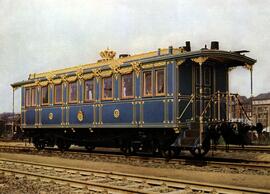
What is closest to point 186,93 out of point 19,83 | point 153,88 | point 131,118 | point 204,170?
point 153,88

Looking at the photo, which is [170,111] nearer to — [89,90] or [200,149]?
[200,149]

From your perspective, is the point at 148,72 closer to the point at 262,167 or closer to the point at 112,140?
the point at 112,140

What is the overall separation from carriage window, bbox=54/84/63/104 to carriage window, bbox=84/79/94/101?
194cm

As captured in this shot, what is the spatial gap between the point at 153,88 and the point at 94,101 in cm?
366

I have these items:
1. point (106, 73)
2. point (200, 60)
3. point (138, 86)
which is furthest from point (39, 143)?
point (200, 60)

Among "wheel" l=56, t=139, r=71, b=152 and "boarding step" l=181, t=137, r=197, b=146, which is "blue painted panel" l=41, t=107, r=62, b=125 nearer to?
"wheel" l=56, t=139, r=71, b=152

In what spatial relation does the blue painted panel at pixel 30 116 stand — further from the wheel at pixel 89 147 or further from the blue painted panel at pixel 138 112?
the blue painted panel at pixel 138 112

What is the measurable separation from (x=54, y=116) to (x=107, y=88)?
419 centimetres

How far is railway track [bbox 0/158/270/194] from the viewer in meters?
8.90

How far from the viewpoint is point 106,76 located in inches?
705

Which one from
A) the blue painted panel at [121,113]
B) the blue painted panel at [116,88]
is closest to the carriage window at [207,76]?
the blue painted panel at [121,113]

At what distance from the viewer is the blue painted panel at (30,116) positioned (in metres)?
22.4

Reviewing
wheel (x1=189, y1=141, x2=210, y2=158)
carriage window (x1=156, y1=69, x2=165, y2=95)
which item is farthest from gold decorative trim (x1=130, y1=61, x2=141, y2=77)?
wheel (x1=189, y1=141, x2=210, y2=158)

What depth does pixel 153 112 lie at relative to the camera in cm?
1558
